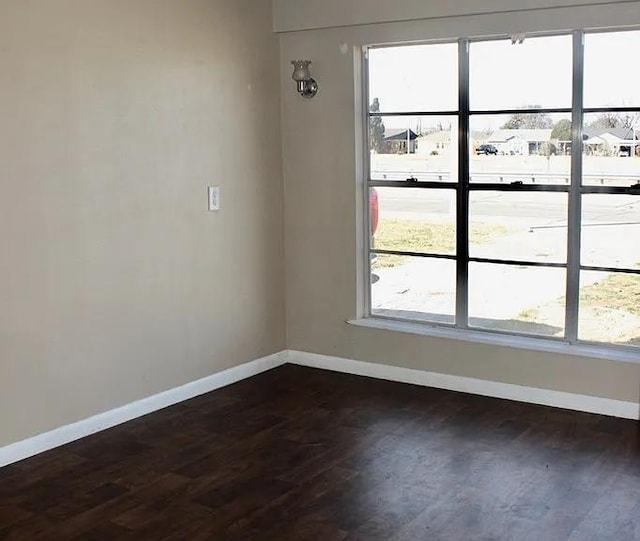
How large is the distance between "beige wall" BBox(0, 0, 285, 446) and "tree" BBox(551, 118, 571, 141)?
5.58 feet

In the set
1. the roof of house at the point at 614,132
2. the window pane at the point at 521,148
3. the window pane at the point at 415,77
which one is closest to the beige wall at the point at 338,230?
the window pane at the point at 415,77

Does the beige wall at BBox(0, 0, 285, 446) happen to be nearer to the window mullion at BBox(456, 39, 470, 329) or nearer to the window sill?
the window sill

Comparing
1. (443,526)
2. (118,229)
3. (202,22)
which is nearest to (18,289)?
(118,229)

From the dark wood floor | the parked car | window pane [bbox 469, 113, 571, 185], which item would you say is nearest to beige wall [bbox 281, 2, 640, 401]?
the dark wood floor

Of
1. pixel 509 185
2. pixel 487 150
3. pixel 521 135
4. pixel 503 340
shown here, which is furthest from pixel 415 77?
pixel 503 340

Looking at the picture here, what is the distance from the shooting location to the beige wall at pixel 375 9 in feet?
14.4

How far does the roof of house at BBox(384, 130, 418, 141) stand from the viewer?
4920mm

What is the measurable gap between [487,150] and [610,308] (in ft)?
3.50

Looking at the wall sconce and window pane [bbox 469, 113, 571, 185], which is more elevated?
the wall sconce

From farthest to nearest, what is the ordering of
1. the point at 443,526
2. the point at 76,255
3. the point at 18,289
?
1. the point at 76,255
2. the point at 18,289
3. the point at 443,526

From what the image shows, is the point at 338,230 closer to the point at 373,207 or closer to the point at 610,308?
the point at 373,207

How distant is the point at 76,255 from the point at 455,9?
2344mm

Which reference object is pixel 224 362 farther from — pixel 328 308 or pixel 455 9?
pixel 455 9

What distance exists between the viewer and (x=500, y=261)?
4.73 meters
